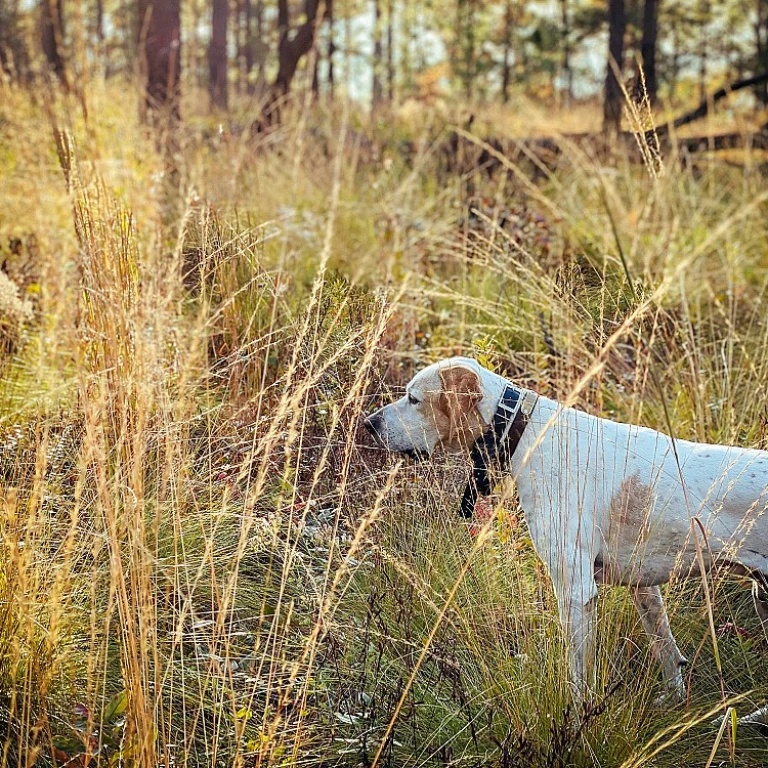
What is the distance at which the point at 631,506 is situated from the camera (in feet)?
8.64

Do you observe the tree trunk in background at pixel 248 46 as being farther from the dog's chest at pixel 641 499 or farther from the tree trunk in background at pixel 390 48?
the dog's chest at pixel 641 499

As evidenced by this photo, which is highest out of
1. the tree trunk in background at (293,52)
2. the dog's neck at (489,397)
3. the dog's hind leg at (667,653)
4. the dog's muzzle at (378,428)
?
the tree trunk in background at (293,52)

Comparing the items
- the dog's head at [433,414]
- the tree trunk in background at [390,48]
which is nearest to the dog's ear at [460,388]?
the dog's head at [433,414]

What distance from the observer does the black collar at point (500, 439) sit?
8.74ft

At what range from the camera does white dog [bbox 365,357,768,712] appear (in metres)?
2.44

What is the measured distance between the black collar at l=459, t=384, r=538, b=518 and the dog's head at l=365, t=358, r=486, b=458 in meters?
0.07

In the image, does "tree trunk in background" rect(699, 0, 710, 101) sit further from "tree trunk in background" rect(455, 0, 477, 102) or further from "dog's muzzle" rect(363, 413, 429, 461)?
"dog's muzzle" rect(363, 413, 429, 461)

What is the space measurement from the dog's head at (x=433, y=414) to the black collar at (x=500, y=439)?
0.07m

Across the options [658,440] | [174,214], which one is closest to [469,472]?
[658,440]

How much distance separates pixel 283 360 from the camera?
3385 millimetres

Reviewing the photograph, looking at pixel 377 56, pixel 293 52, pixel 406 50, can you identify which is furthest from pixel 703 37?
pixel 293 52

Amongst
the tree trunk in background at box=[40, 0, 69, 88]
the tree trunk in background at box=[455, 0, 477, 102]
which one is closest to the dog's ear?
the tree trunk in background at box=[40, 0, 69, 88]

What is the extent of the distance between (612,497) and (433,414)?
23.9 inches

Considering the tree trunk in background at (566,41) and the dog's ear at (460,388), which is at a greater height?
the tree trunk in background at (566,41)
